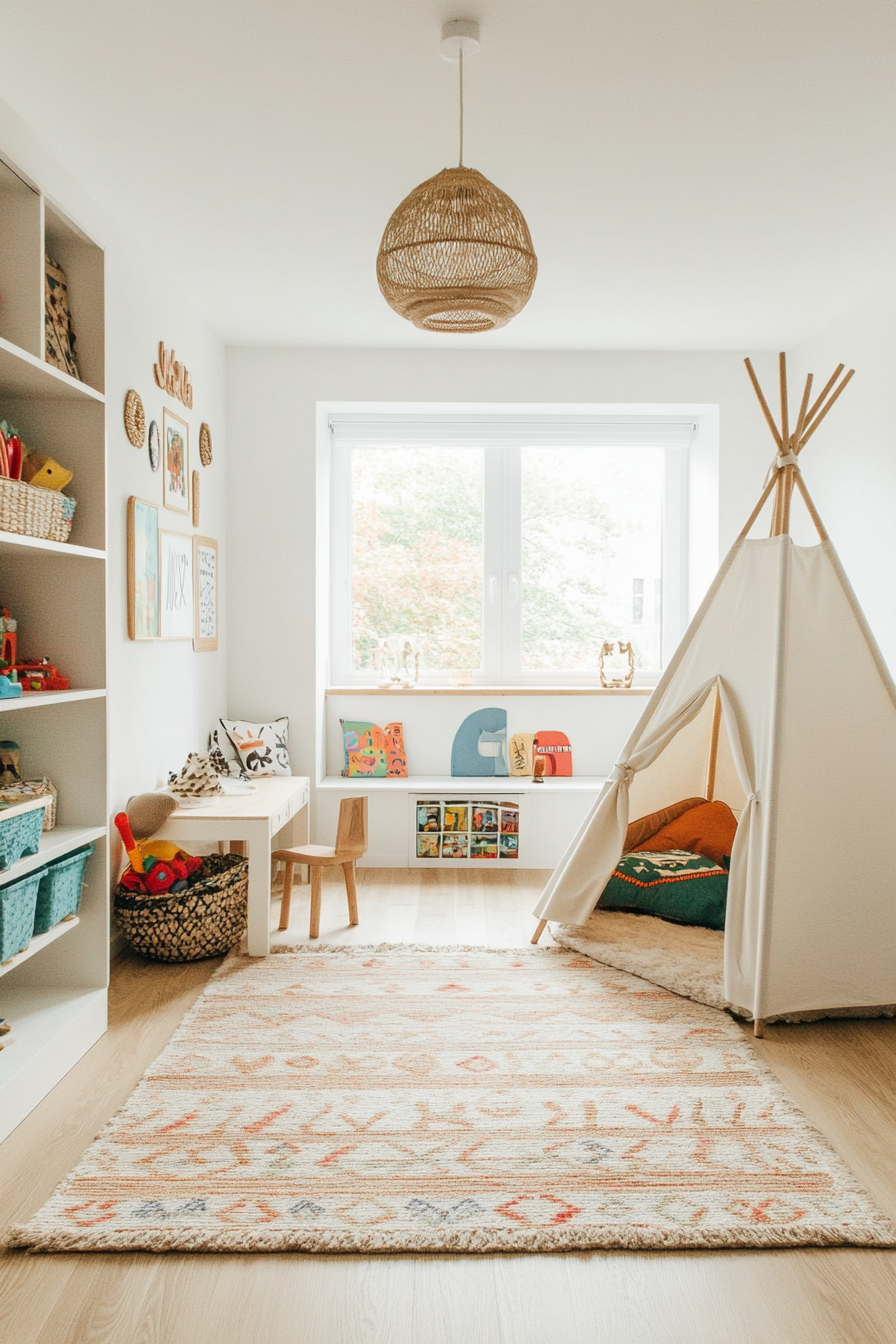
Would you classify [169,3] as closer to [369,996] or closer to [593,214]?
[593,214]

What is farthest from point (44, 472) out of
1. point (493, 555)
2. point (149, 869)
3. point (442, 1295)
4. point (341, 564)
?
point (493, 555)

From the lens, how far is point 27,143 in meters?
2.70

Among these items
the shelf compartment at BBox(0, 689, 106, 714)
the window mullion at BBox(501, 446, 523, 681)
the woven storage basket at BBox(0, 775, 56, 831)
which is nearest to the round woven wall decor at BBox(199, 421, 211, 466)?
the window mullion at BBox(501, 446, 523, 681)

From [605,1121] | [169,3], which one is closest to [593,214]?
[169,3]

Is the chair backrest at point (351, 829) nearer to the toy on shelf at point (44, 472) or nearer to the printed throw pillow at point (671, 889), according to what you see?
the printed throw pillow at point (671, 889)

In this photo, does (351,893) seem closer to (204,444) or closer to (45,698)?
(45,698)

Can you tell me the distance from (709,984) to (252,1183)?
1.60m

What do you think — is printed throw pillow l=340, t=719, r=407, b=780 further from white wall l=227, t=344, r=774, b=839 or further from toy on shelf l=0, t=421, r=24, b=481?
toy on shelf l=0, t=421, r=24, b=481

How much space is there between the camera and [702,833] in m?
3.98

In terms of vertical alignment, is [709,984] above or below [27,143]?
below

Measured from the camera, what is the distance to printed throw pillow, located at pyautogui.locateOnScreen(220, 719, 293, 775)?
4543 mm

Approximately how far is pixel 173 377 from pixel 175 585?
83 cm

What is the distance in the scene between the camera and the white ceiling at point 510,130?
217 centimetres

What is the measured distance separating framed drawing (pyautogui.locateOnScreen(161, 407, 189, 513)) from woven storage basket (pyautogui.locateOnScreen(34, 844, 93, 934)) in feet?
5.46
